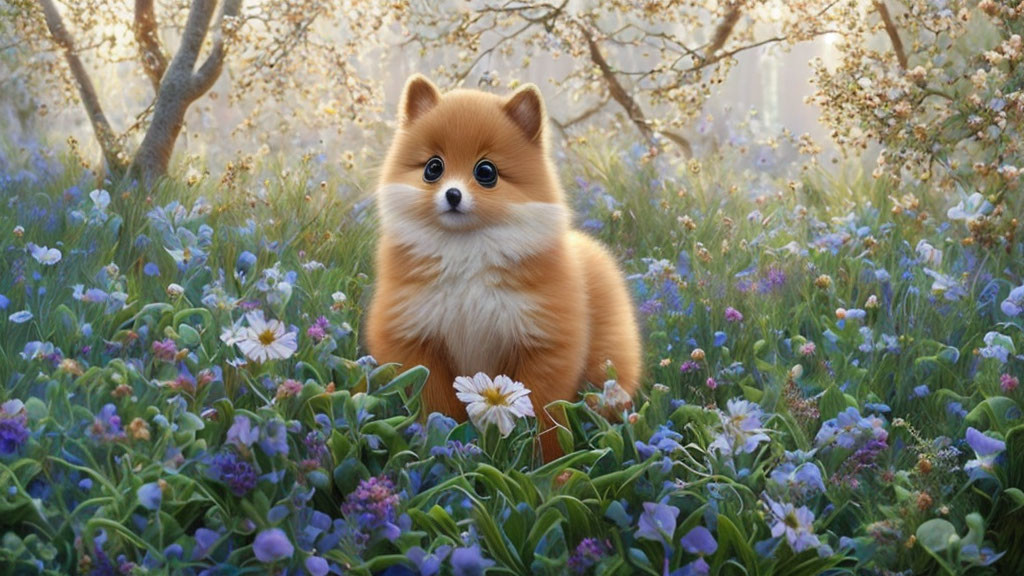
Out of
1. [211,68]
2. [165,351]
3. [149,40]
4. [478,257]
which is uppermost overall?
[149,40]

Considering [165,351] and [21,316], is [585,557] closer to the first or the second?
[165,351]

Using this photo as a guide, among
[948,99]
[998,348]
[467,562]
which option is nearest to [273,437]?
[467,562]

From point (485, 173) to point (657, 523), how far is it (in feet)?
3.71

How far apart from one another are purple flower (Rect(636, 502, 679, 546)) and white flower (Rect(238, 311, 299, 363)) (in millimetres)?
896

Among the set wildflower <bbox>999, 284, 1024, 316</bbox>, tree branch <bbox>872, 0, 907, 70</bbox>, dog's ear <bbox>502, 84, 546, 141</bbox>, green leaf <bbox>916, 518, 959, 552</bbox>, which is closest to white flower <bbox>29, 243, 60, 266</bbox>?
dog's ear <bbox>502, 84, 546, 141</bbox>

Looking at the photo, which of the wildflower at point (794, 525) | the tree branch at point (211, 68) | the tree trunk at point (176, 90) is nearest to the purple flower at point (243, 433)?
the wildflower at point (794, 525)

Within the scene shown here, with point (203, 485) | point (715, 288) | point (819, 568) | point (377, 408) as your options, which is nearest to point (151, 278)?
point (377, 408)

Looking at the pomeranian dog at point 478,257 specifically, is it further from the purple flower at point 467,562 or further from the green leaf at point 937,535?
the green leaf at point 937,535

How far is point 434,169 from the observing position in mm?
2918

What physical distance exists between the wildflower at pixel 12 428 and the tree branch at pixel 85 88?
2937 millimetres

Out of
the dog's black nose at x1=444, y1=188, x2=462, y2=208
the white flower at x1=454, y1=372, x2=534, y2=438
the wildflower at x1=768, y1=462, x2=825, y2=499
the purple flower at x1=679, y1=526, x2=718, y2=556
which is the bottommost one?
the purple flower at x1=679, y1=526, x2=718, y2=556

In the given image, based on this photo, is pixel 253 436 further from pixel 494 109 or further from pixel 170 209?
pixel 170 209

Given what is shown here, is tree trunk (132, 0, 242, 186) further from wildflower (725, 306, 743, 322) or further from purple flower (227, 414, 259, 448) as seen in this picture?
purple flower (227, 414, 259, 448)

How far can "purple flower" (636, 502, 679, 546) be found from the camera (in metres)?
2.24
